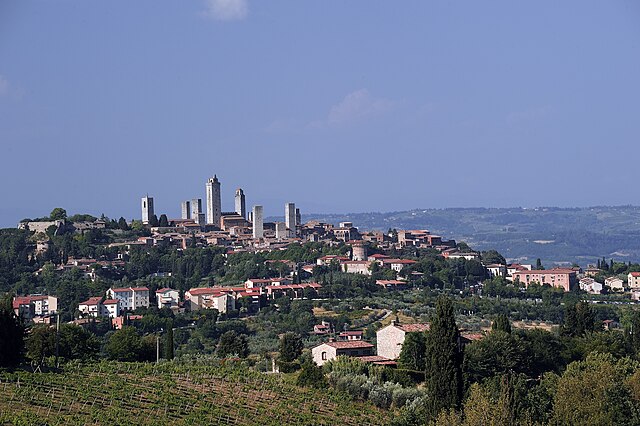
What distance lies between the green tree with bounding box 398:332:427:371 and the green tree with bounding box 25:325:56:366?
9809 millimetres

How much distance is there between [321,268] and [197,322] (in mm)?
19550

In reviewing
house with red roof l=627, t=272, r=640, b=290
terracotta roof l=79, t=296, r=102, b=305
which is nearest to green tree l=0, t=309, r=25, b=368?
terracotta roof l=79, t=296, r=102, b=305

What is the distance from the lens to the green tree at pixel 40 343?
2767 centimetres

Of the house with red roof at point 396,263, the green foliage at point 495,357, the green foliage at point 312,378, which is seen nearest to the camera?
the green foliage at point 312,378

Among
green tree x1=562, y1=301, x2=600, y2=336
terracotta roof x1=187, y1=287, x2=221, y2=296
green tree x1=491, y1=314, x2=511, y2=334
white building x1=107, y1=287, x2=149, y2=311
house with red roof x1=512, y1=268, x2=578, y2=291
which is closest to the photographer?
green tree x1=491, y1=314, x2=511, y2=334

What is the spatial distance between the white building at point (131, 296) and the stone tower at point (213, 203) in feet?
113

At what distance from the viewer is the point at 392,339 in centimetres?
3531

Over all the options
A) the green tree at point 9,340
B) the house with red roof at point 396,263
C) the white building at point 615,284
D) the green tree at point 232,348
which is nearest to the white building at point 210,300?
the house with red roof at point 396,263

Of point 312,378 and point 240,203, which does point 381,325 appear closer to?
point 312,378

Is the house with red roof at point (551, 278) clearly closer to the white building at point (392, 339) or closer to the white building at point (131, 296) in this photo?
the white building at point (131, 296)

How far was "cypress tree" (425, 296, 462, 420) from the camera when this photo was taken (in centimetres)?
2375

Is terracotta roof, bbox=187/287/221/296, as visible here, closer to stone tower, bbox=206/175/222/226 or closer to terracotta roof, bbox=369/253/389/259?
terracotta roof, bbox=369/253/389/259

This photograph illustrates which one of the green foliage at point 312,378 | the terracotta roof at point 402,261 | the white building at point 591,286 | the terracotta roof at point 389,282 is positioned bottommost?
the white building at point 591,286

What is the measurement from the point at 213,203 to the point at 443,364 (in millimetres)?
73095
